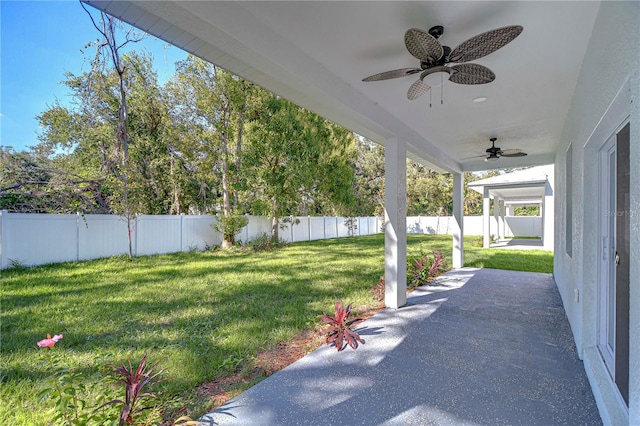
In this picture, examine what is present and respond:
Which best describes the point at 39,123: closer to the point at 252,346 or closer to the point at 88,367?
the point at 88,367

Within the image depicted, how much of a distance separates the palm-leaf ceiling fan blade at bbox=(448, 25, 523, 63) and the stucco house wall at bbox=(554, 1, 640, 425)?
0.48 m

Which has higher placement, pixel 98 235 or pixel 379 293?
pixel 98 235

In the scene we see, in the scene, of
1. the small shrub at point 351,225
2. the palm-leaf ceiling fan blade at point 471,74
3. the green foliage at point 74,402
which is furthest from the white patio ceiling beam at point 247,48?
the small shrub at point 351,225

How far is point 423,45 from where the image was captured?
2.14 metres

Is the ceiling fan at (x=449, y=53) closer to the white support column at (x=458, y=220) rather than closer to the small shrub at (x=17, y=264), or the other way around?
the white support column at (x=458, y=220)

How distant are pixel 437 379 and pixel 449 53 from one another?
105 inches

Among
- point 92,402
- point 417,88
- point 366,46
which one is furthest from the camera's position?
point 417,88

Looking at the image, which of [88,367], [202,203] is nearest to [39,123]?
[202,203]

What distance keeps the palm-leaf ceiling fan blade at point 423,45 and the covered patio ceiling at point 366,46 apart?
0.64ft

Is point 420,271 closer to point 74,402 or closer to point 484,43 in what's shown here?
point 484,43

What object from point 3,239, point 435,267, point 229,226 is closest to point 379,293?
point 435,267

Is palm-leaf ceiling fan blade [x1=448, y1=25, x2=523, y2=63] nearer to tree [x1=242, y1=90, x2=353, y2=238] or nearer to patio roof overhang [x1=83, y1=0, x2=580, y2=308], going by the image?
patio roof overhang [x1=83, y1=0, x2=580, y2=308]

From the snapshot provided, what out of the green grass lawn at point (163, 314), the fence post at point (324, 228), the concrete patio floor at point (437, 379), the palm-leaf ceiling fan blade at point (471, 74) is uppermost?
the palm-leaf ceiling fan blade at point (471, 74)

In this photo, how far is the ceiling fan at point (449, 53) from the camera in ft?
6.44
